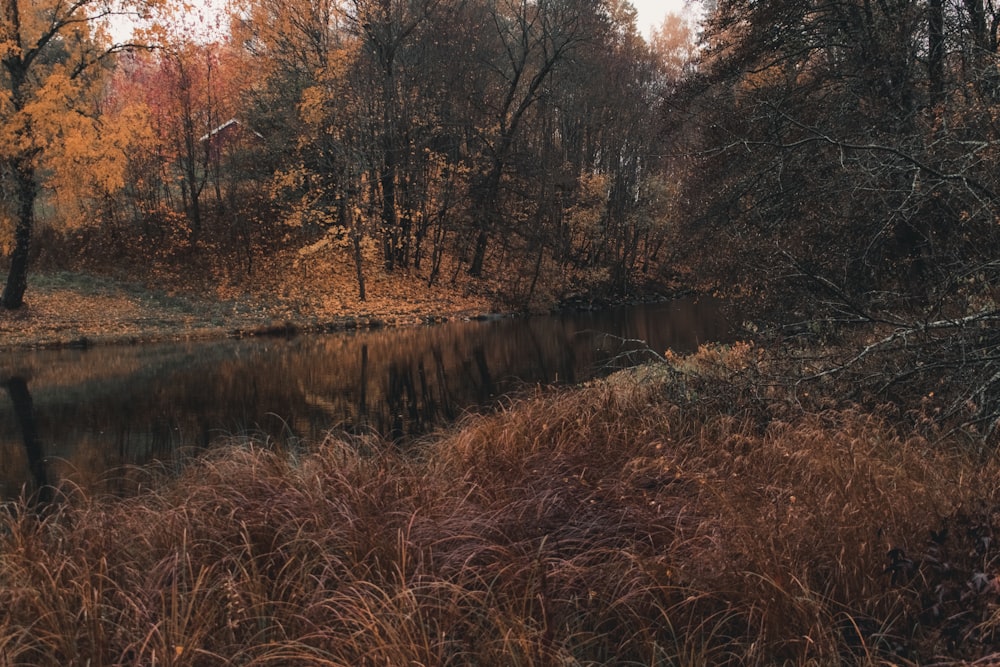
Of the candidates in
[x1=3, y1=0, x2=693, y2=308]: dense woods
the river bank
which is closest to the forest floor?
the river bank

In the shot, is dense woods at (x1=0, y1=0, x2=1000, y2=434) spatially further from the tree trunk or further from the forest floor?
the forest floor

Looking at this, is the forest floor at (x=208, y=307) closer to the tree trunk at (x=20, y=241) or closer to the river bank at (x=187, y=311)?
the river bank at (x=187, y=311)

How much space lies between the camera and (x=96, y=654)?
2867 millimetres

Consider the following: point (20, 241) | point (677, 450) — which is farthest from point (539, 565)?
point (20, 241)

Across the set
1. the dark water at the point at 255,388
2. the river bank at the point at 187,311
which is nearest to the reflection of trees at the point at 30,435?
the dark water at the point at 255,388

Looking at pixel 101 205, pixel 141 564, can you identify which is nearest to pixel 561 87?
pixel 101 205

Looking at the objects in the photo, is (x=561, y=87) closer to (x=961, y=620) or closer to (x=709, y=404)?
(x=709, y=404)

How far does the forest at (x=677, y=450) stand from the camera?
2.98 meters

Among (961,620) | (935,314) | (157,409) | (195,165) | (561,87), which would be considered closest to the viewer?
(961,620)

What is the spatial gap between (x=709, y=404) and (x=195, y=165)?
24885 mm

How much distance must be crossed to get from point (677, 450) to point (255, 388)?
958cm

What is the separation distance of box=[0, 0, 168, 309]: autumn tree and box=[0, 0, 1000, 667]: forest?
0.08 metres

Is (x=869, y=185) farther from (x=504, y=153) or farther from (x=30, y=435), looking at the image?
(x=504, y=153)

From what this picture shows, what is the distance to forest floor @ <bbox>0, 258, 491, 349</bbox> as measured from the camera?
18500 millimetres
